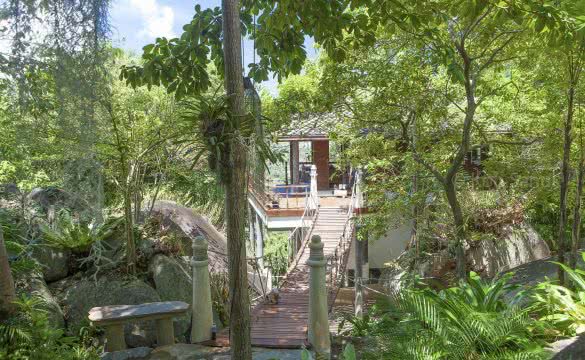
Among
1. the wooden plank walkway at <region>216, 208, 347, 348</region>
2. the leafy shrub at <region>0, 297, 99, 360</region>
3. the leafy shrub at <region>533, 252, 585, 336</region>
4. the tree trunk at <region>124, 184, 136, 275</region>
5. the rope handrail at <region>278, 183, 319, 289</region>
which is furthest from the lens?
the rope handrail at <region>278, 183, 319, 289</region>

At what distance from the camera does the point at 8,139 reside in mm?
8820

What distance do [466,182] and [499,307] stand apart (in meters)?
5.89

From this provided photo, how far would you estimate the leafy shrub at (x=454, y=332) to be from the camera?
12.4ft

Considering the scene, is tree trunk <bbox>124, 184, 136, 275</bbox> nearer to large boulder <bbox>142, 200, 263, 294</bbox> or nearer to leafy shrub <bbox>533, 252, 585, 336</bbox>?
large boulder <bbox>142, 200, 263, 294</bbox>

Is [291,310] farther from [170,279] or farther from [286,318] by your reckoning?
[170,279]

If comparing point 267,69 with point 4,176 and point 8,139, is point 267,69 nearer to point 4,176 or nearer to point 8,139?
point 8,139

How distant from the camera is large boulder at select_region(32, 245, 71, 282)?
7.60 metres

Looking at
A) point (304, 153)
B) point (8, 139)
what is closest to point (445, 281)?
point (8, 139)

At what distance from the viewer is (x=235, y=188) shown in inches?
153

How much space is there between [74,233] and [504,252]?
26.3 ft

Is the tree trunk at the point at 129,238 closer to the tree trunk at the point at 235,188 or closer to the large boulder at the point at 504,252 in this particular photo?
the tree trunk at the point at 235,188

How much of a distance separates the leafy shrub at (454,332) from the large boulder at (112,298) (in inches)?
147

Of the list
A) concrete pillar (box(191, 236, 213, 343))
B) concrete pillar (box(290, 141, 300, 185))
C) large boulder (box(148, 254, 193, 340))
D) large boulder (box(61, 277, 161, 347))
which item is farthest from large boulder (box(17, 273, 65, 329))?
concrete pillar (box(290, 141, 300, 185))

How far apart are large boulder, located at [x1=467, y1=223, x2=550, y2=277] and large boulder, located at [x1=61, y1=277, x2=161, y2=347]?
21.4 ft
